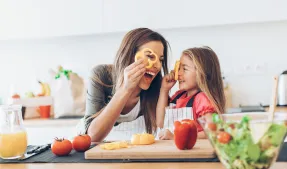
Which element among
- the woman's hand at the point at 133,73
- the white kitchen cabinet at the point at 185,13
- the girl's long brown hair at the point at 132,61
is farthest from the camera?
the white kitchen cabinet at the point at 185,13

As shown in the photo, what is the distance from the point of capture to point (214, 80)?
1.73 meters

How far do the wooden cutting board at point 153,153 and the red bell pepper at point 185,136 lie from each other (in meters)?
0.02

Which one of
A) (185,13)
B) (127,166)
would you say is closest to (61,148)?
(127,166)

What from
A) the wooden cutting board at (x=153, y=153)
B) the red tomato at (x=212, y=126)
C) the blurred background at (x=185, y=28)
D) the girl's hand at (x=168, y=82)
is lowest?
the wooden cutting board at (x=153, y=153)

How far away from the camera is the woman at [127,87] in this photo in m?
1.65

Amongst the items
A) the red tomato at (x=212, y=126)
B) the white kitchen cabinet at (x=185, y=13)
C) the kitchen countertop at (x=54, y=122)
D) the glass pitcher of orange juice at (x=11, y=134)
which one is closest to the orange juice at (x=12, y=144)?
the glass pitcher of orange juice at (x=11, y=134)

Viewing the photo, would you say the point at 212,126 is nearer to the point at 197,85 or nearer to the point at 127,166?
the point at 127,166

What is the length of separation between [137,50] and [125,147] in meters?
0.60

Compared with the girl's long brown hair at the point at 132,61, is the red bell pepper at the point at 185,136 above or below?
below

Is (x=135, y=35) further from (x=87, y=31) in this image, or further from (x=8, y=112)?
(x=87, y=31)

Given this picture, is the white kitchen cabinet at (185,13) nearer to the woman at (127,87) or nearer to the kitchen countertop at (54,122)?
the kitchen countertop at (54,122)

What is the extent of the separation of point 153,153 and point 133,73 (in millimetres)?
502

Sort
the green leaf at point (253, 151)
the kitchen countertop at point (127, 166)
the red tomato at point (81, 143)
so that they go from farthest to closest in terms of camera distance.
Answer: the red tomato at point (81, 143) < the kitchen countertop at point (127, 166) < the green leaf at point (253, 151)

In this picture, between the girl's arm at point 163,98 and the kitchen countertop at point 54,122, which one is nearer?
the girl's arm at point 163,98
